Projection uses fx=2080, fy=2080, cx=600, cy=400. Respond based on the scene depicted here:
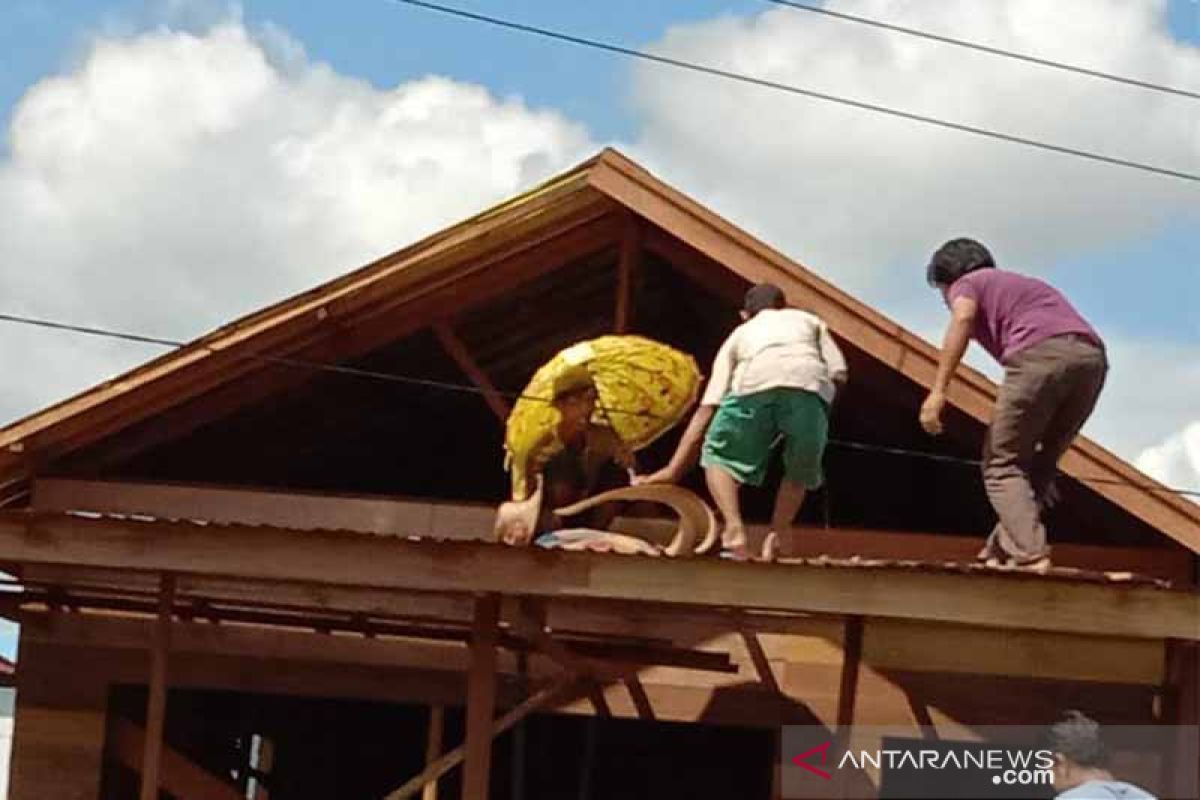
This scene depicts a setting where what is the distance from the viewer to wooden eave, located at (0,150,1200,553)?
10242 mm

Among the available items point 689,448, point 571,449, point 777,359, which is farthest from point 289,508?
point 777,359

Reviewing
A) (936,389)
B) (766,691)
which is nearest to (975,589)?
(936,389)

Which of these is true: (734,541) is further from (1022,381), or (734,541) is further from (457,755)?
(457,755)

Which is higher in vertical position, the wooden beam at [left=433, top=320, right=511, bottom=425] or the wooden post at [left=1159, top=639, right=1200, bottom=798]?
the wooden beam at [left=433, top=320, right=511, bottom=425]

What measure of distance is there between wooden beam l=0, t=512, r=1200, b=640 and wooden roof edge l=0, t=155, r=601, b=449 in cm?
233

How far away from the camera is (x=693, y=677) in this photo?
10750mm

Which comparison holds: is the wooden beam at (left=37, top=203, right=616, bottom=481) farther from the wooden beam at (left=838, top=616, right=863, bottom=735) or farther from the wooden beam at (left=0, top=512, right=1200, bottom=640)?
the wooden beam at (left=838, top=616, right=863, bottom=735)

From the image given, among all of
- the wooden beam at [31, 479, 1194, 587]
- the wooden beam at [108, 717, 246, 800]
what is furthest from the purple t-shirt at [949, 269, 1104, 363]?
the wooden beam at [108, 717, 246, 800]

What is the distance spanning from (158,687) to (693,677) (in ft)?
9.62

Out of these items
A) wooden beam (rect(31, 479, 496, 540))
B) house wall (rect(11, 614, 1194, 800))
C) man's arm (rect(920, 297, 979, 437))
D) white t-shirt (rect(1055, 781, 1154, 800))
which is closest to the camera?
white t-shirt (rect(1055, 781, 1154, 800))

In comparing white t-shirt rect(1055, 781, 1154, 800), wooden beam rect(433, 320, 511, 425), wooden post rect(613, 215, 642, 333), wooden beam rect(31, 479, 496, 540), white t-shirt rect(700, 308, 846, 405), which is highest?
wooden post rect(613, 215, 642, 333)

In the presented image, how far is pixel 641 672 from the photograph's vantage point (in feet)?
35.2

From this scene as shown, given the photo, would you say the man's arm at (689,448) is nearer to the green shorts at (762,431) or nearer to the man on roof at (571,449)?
the green shorts at (762,431)

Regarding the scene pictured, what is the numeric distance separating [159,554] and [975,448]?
485 centimetres
